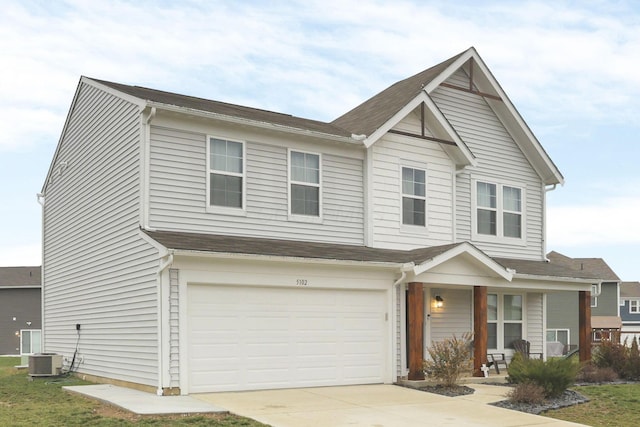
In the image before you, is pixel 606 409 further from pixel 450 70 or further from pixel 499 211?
pixel 450 70

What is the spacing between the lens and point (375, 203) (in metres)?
18.5

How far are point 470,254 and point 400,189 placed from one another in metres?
2.66

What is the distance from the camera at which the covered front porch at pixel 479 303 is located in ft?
55.8

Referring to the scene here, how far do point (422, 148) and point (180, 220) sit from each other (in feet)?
23.9

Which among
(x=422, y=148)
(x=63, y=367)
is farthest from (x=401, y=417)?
(x=63, y=367)

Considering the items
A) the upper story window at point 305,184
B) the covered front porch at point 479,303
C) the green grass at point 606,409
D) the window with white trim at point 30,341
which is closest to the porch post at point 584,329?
the covered front porch at point 479,303

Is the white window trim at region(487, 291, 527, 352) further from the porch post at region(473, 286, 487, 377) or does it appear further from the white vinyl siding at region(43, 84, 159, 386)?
the white vinyl siding at region(43, 84, 159, 386)

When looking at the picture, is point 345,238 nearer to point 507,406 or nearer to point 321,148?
point 321,148

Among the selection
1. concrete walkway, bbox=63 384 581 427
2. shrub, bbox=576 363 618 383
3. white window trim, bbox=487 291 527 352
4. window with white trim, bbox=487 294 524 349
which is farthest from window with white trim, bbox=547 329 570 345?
concrete walkway, bbox=63 384 581 427

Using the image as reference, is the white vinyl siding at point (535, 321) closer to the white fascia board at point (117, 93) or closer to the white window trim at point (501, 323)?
the white window trim at point (501, 323)

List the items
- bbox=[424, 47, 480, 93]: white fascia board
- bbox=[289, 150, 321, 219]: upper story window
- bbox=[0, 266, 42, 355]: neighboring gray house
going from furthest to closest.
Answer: bbox=[0, 266, 42, 355]: neighboring gray house, bbox=[424, 47, 480, 93]: white fascia board, bbox=[289, 150, 321, 219]: upper story window

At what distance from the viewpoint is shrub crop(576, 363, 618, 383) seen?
17766mm

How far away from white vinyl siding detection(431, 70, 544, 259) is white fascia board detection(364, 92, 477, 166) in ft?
3.76

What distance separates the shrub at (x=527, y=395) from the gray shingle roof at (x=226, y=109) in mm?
7493
